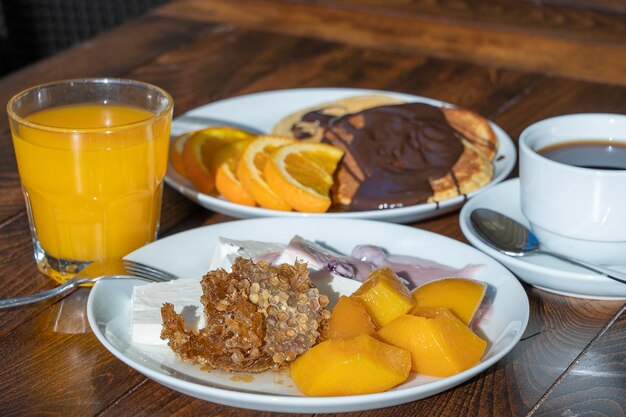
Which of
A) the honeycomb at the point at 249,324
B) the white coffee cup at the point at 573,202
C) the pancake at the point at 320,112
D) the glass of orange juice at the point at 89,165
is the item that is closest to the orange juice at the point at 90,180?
the glass of orange juice at the point at 89,165

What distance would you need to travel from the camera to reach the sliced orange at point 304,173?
1.27 m

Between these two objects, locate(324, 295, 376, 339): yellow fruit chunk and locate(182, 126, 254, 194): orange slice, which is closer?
locate(324, 295, 376, 339): yellow fruit chunk

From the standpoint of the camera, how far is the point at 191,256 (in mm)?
1133

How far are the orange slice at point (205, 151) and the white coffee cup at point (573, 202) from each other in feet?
1.61

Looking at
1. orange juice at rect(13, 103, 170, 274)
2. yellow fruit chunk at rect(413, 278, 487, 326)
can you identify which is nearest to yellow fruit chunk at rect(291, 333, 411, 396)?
yellow fruit chunk at rect(413, 278, 487, 326)

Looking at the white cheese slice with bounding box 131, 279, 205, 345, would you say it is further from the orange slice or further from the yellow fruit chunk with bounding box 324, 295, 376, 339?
the orange slice

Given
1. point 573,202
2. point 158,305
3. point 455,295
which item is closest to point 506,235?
point 573,202

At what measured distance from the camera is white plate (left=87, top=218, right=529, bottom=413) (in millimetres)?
833

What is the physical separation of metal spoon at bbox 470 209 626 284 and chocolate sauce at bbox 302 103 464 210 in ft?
0.36

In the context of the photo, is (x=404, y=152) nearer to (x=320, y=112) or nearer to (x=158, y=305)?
(x=320, y=112)

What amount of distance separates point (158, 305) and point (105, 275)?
0.37 ft

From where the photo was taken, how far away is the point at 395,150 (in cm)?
141

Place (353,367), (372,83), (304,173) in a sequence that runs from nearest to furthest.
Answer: (353,367) < (304,173) < (372,83)

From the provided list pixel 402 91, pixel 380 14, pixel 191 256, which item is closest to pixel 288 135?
pixel 402 91
